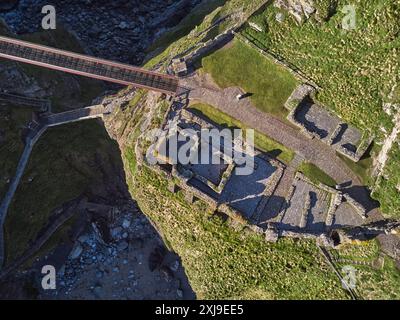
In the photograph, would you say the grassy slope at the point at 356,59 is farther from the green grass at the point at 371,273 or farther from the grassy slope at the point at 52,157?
the grassy slope at the point at 52,157

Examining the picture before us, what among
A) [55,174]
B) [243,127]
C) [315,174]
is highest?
[315,174]

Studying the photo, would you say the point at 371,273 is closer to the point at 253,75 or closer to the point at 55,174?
the point at 253,75

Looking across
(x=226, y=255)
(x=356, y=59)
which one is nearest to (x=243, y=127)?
(x=356, y=59)

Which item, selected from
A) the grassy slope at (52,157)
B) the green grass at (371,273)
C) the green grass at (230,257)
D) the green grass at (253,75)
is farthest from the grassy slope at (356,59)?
the grassy slope at (52,157)

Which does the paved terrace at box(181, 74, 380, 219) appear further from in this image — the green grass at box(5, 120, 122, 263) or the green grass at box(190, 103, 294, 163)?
the green grass at box(5, 120, 122, 263)

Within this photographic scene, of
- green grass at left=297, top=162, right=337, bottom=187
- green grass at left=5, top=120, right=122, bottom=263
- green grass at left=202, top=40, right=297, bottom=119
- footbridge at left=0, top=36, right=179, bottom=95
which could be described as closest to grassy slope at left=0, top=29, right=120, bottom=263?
green grass at left=5, top=120, right=122, bottom=263
